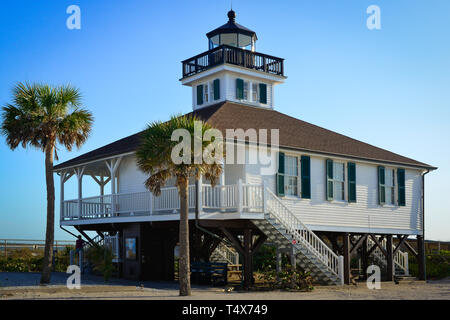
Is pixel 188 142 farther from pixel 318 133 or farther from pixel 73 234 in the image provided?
pixel 73 234

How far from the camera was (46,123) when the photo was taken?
939 inches

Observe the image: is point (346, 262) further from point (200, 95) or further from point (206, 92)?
point (200, 95)

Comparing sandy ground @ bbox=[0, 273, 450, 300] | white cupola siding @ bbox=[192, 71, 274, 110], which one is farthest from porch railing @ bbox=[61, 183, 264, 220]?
white cupola siding @ bbox=[192, 71, 274, 110]

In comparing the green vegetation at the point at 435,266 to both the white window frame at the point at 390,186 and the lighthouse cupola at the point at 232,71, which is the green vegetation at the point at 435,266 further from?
the lighthouse cupola at the point at 232,71

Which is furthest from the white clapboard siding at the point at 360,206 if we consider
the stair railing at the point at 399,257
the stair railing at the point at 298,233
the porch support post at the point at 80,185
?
the porch support post at the point at 80,185

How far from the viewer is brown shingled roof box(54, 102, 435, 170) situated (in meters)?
26.6

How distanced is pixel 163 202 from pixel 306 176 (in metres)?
5.91

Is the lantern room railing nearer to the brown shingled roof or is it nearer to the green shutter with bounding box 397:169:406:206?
the brown shingled roof

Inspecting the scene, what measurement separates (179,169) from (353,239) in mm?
16080

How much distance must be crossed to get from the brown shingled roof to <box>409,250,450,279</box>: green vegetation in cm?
571

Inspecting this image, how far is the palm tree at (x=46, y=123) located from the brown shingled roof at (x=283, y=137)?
3.03 m

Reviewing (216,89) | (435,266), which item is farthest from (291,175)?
(435,266)

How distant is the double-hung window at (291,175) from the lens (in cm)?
2594
